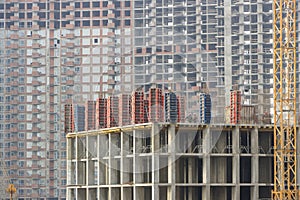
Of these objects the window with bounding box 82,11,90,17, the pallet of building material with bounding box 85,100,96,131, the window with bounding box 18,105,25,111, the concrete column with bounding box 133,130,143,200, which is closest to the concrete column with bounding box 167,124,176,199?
the concrete column with bounding box 133,130,143,200

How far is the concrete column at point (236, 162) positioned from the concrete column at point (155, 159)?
5.17 metres

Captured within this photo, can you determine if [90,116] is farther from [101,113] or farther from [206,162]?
[206,162]

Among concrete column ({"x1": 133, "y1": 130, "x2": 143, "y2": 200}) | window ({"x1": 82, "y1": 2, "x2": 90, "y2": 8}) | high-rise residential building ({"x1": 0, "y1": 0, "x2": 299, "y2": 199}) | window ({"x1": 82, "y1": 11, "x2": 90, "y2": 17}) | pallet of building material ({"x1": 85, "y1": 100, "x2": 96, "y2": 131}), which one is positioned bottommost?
concrete column ({"x1": 133, "y1": 130, "x2": 143, "y2": 200})

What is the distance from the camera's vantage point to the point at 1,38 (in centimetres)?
12069

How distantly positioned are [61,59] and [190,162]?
66.0 m

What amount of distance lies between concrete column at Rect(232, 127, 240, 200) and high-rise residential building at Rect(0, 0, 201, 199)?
5368 cm

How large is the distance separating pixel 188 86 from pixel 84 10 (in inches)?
751

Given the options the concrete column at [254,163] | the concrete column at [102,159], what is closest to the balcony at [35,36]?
the concrete column at [102,159]

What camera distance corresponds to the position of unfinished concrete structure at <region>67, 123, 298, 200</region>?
56.3 metres

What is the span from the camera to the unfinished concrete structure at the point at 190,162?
56.3 meters

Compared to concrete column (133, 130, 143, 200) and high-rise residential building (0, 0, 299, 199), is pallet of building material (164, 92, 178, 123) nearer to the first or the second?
concrete column (133, 130, 143, 200)

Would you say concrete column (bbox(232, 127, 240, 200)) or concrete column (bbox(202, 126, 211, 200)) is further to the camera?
concrete column (bbox(232, 127, 240, 200))

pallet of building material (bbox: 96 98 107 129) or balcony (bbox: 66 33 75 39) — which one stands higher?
balcony (bbox: 66 33 75 39)

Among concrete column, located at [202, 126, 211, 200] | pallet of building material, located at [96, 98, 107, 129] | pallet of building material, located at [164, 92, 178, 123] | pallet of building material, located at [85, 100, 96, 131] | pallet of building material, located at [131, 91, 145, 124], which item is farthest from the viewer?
pallet of building material, located at [85, 100, 96, 131]
